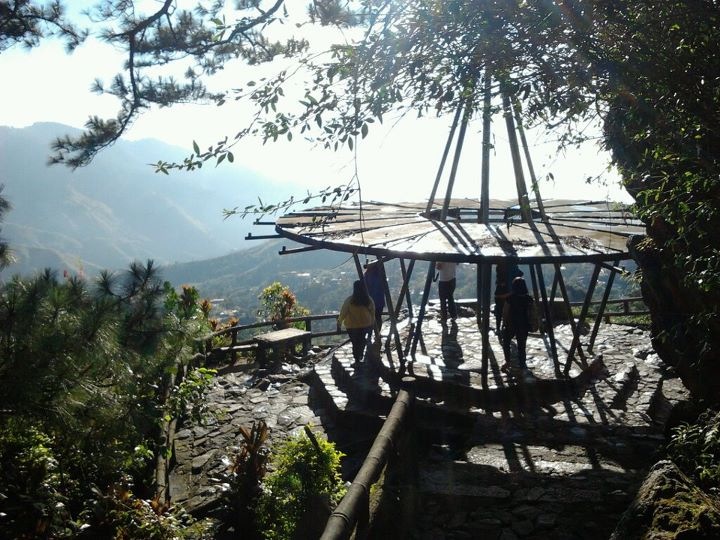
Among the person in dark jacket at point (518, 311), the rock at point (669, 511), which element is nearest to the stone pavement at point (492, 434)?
the person in dark jacket at point (518, 311)

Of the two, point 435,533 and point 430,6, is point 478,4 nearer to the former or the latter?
point 430,6

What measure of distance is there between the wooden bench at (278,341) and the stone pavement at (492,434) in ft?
1.61

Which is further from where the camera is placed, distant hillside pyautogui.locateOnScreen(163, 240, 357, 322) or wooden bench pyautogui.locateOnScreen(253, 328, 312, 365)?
distant hillside pyautogui.locateOnScreen(163, 240, 357, 322)

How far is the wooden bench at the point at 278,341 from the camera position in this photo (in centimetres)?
1216

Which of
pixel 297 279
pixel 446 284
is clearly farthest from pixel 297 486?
pixel 297 279

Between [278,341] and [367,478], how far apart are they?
7.91 meters

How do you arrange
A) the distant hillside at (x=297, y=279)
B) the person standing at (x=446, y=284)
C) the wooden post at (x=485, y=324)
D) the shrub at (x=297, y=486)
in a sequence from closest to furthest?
the shrub at (x=297, y=486)
the wooden post at (x=485, y=324)
the person standing at (x=446, y=284)
the distant hillside at (x=297, y=279)

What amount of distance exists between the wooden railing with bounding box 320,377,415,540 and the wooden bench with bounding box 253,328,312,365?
245 inches

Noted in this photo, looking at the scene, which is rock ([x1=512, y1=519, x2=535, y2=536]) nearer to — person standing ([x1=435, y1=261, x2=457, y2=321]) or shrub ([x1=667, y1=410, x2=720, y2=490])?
shrub ([x1=667, y1=410, x2=720, y2=490])

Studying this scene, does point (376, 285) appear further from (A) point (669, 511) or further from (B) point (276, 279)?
(B) point (276, 279)

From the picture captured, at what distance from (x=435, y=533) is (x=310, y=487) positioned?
129 centimetres

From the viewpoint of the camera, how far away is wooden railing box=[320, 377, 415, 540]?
3990 mm

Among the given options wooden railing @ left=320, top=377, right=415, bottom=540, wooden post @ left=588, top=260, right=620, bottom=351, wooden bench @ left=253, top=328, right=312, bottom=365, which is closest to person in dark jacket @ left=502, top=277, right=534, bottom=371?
wooden post @ left=588, top=260, right=620, bottom=351

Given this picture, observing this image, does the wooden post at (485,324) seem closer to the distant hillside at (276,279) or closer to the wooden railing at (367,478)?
the wooden railing at (367,478)
